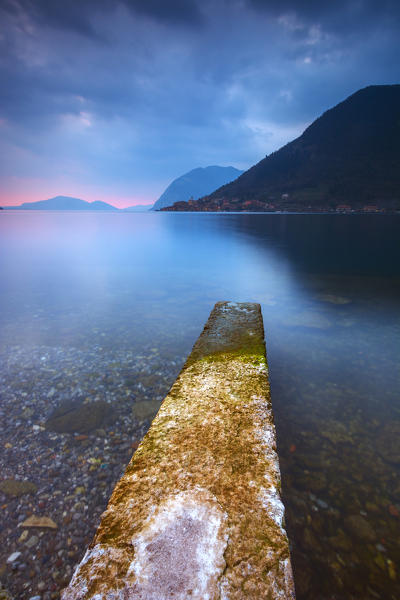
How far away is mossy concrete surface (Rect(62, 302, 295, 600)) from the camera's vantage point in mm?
1804

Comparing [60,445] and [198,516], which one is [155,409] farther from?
[198,516]

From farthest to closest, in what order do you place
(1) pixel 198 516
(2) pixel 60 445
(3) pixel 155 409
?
(3) pixel 155 409, (2) pixel 60 445, (1) pixel 198 516

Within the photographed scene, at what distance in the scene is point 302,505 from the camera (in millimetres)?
3900

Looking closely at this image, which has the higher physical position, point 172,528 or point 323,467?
point 172,528

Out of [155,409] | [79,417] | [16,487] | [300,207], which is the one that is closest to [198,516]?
[16,487]

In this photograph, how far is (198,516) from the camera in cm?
222

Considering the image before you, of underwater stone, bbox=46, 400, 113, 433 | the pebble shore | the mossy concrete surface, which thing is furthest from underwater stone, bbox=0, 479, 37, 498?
the mossy concrete surface

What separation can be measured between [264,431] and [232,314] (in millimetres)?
4501

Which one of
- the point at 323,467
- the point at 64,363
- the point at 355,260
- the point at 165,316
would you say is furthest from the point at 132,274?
the point at 355,260

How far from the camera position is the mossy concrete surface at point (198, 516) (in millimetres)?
1804

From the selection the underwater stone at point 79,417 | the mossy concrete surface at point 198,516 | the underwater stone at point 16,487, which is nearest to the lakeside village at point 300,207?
the underwater stone at point 79,417

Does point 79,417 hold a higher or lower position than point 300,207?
lower

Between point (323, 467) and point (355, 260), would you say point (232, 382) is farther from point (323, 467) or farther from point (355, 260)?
point (355, 260)

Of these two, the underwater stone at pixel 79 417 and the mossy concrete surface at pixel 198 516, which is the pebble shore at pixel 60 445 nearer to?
the underwater stone at pixel 79 417
